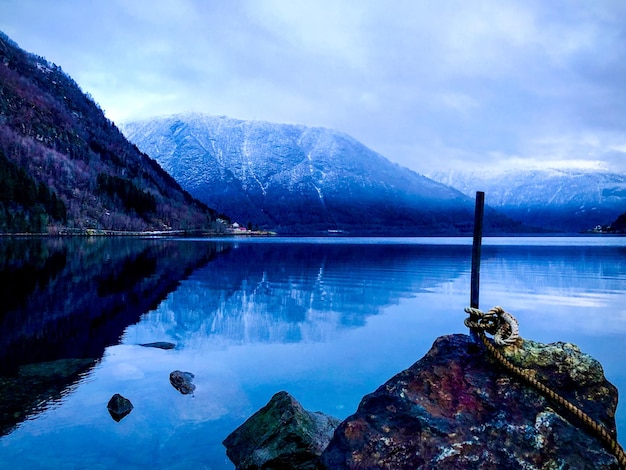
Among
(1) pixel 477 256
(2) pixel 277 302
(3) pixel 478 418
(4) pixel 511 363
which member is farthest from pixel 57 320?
(4) pixel 511 363

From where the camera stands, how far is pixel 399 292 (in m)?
39.3

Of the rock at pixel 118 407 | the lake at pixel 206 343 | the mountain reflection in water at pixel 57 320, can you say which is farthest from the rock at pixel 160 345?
the rock at pixel 118 407

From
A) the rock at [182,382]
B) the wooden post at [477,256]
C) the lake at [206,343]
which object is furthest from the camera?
the rock at [182,382]

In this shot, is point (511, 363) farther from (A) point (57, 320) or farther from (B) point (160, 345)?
(A) point (57, 320)

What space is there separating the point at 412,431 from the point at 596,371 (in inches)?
120

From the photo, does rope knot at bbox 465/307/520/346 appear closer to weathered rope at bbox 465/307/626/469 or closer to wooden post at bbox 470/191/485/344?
weathered rope at bbox 465/307/626/469

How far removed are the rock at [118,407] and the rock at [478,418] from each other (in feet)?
29.0

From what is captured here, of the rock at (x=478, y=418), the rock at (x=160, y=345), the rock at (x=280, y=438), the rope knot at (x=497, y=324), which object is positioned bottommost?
the rock at (x=160, y=345)

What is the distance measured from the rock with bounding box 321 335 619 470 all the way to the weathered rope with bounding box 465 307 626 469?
11 centimetres

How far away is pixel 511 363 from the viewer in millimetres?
7297

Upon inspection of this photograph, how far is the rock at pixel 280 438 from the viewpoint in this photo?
10312mm

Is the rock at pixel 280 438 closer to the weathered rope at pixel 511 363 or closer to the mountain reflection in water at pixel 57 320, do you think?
the weathered rope at pixel 511 363

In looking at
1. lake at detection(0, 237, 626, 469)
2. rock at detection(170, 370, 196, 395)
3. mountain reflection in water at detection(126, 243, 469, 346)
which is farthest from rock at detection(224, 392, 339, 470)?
mountain reflection in water at detection(126, 243, 469, 346)

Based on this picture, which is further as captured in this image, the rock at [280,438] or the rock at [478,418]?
the rock at [280,438]
